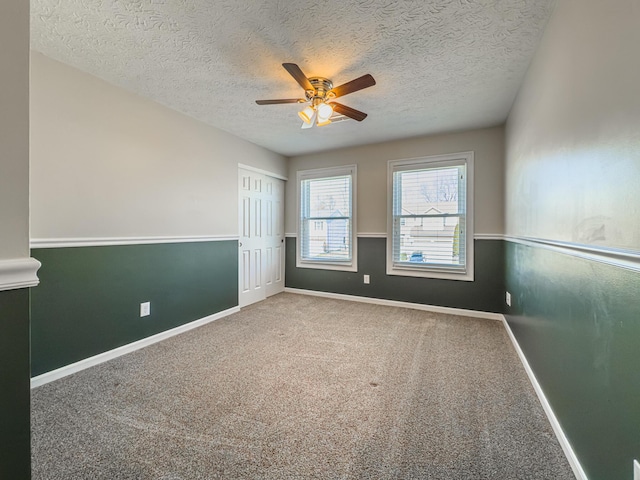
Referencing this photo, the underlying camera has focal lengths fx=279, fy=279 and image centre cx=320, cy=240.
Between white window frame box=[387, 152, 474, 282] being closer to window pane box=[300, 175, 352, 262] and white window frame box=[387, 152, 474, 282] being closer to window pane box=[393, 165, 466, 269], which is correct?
window pane box=[393, 165, 466, 269]

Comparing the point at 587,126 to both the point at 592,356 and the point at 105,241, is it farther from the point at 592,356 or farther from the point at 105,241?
the point at 105,241

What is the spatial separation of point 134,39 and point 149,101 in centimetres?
92

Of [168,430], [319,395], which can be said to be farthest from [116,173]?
[319,395]

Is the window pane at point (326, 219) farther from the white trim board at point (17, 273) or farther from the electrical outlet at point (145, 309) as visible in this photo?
the white trim board at point (17, 273)

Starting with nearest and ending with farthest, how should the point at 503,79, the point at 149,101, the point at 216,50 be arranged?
the point at 216,50 → the point at 503,79 → the point at 149,101

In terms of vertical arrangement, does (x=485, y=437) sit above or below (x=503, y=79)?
below

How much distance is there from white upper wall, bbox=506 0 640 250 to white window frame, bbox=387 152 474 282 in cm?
151

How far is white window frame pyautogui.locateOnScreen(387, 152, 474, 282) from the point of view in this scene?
354cm

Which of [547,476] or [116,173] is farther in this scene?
[116,173]

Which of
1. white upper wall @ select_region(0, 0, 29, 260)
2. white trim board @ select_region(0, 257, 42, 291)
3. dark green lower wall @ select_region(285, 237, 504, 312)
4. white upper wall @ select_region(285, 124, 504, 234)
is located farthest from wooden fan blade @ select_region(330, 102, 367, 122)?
white trim board @ select_region(0, 257, 42, 291)

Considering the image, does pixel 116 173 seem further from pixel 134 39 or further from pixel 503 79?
pixel 503 79

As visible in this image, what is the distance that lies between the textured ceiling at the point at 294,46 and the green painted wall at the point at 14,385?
1714mm

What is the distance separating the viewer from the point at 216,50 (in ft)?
6.39

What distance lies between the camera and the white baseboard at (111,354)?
2006mm
